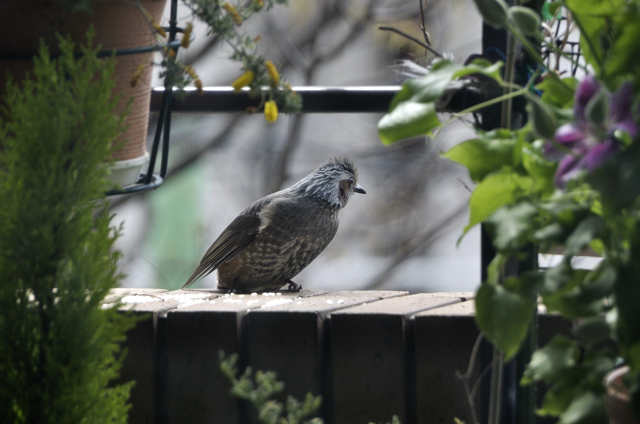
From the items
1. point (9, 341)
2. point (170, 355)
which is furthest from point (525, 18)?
point (170, 355)

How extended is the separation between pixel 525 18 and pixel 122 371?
1054 mm

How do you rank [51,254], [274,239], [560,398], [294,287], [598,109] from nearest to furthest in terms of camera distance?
[598,109]
[560,398]
[51,254]
[274,239]
[294,287]

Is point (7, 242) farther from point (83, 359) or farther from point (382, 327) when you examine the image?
point (382, 327)

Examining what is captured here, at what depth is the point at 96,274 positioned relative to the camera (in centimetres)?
88

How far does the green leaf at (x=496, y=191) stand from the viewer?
776 millimetres

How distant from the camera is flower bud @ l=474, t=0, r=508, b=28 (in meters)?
0.72

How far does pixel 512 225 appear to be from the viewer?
67 cm

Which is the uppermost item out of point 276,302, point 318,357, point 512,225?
point 512,225

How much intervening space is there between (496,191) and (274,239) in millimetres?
1605

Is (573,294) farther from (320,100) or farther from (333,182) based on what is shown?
(333,182)

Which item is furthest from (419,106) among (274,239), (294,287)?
(294,287)

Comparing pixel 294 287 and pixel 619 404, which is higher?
pixel 294 287

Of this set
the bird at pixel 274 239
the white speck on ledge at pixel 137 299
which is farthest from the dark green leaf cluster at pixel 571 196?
the bird at pixel 274 239

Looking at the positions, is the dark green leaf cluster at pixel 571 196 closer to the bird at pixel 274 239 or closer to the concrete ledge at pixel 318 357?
the concrete ledge at pixel 318 357
